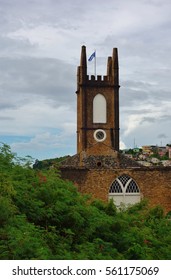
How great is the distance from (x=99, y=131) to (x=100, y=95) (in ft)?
9.17

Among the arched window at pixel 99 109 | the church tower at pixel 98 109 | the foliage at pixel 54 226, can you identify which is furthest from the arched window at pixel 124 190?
the foliage at pixel 54 226

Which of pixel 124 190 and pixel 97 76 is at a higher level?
pixel 97 76

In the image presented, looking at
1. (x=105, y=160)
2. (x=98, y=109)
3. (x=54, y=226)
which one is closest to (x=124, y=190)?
(x=105, y=160)

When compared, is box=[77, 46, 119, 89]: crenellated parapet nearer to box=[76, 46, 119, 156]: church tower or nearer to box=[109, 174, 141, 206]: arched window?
box=[76, 46, 119, 156]: church tower

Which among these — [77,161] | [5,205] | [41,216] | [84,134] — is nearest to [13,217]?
[5,205]

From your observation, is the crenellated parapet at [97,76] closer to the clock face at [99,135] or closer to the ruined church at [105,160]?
the ruined church at [105,160]

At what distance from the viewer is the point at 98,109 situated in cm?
4372

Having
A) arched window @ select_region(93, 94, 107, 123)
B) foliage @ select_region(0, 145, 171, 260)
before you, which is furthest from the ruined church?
foliage @ select_region(0, 145, 171, 260)

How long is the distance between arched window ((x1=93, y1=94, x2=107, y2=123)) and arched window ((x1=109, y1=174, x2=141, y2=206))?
44.1 ft

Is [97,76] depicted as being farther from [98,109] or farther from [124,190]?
[124,190]

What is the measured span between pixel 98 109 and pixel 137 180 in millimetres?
13878

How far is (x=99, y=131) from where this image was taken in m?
43.3

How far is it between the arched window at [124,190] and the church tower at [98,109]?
39.4 feet

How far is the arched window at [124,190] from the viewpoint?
3058 centimetres
